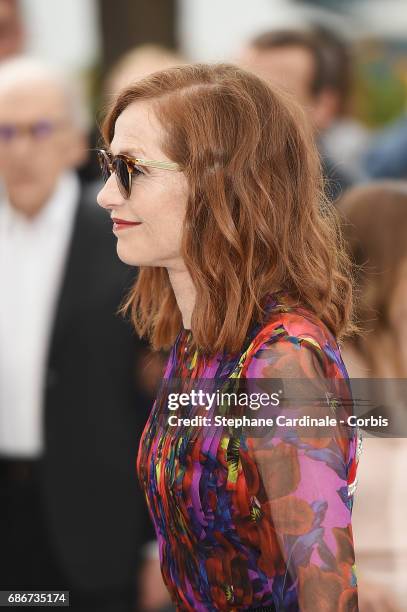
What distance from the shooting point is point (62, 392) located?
3.53 meters

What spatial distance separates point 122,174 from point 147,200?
57mm

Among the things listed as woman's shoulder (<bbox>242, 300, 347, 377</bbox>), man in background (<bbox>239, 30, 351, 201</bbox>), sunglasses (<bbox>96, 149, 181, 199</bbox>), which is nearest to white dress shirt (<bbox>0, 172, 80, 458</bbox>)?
man in background (<bbox>239, 30, 351, 201</bbox>)

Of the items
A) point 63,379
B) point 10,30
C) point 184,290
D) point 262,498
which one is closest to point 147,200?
point 184,290

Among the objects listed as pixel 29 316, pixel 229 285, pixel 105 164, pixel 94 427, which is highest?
pixel 29 316

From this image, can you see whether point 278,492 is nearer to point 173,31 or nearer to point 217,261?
point 217,261

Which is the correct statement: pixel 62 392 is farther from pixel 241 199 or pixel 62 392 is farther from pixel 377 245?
pixel 241 199

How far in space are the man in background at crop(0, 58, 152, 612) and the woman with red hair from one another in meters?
1.67

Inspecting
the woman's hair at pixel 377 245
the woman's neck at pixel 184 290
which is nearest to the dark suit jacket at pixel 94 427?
the woman's hair at pixel 377 245

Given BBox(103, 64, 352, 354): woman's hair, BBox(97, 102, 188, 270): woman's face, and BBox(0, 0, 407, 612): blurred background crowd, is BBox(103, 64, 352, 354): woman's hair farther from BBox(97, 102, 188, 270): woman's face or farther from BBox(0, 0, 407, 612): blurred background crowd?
BBox(0, 0, 407, 612): blurred background crowd

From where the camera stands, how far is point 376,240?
2535mm

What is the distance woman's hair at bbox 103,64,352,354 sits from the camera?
1.67 meters

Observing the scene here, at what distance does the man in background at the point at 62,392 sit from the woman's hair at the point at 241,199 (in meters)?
1.69

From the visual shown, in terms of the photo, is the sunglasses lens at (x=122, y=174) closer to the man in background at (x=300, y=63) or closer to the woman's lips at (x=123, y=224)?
the woman's lips at (x=123, y=224)

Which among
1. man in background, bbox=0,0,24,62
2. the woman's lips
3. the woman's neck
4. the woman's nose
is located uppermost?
man in background, bbox=0,0,24,62
